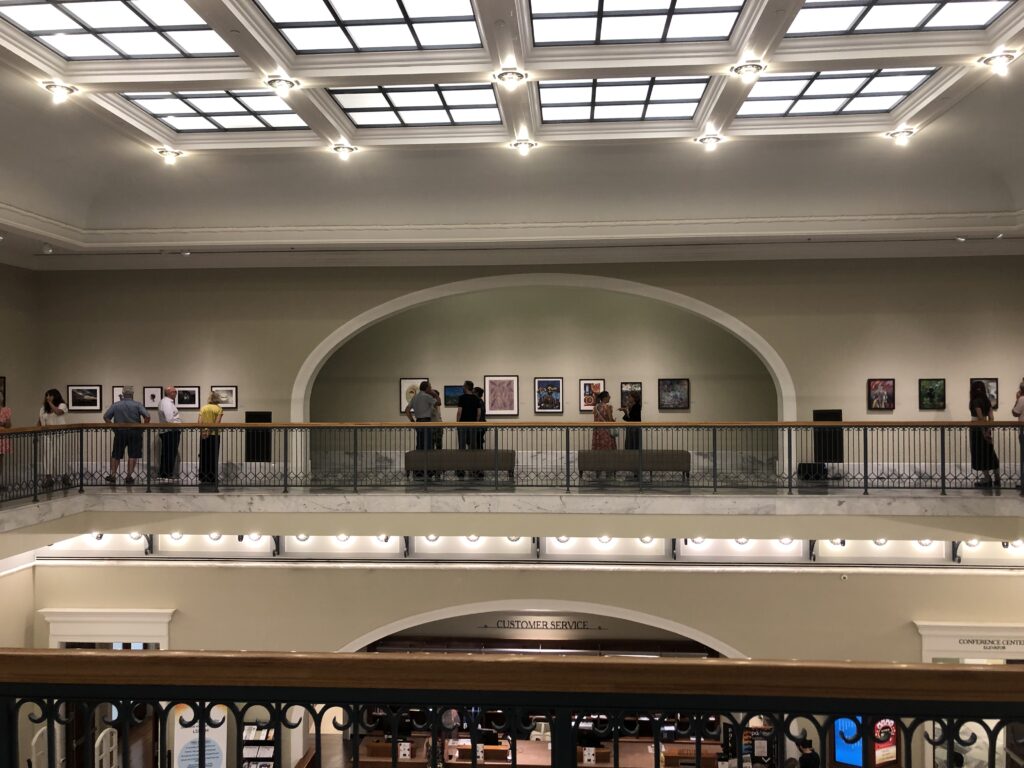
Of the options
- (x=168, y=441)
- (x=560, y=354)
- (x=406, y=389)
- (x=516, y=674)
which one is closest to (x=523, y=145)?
A: (x=560, y=354)

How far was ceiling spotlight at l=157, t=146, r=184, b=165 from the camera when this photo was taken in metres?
13.9

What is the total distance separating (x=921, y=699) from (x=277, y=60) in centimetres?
1055

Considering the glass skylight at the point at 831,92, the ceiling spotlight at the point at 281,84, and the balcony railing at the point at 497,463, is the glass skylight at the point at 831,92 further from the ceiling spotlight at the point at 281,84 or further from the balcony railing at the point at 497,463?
the ceiling spotlight at the point at 281,84

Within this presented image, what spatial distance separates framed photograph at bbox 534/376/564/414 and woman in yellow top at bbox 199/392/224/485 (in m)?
8.16

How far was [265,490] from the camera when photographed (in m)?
13.7

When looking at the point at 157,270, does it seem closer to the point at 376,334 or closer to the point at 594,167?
the point at 376,334

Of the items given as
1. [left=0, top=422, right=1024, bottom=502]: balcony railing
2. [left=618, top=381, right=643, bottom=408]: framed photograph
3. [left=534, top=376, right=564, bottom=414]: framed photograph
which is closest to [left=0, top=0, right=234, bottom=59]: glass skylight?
[left=0, top=422, right=1024, bottom=502]: balcony railing

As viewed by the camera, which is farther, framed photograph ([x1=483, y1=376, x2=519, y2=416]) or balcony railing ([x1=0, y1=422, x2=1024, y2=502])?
framed photograph ([x1=483, y1=376, x2=519, y2=416])

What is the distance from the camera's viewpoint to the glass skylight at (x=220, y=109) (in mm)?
12219

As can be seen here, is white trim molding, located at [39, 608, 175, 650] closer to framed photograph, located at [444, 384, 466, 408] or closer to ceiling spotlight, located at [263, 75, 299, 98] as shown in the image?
framed photograph, located at [444, 384, 466, 408]

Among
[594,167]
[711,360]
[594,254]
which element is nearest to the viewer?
[594,167]

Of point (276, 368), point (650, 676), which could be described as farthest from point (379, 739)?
point (650, 676)

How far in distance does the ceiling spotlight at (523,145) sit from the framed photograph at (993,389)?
36.1ft

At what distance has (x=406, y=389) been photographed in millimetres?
20594
